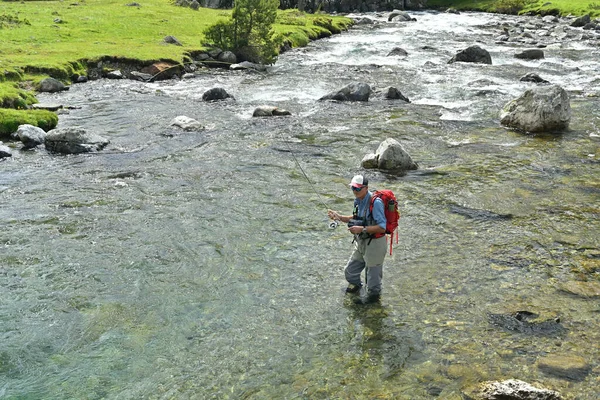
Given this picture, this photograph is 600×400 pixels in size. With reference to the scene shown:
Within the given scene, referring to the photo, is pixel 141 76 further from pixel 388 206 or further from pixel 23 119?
pixel 388 206

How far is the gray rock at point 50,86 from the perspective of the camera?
113 feet

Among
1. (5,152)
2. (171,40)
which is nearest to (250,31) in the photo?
(171,40)

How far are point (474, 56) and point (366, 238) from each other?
35.6m

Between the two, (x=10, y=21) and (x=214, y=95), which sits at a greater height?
(x=10, y=21)

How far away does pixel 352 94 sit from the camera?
32.2 m

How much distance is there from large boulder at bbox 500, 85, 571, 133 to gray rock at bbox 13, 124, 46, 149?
845 inches

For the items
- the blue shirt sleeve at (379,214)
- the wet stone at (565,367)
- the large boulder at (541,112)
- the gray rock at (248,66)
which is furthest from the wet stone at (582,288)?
the gray rock at (248,66)

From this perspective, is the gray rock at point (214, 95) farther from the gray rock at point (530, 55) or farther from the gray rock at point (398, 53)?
the gray rock at point (530, 55)

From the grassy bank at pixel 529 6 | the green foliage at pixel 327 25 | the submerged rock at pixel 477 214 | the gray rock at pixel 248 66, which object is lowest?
the submerged rock at pixel 477 214

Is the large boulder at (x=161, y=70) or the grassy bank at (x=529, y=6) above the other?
the grassy bank at (x=529, y=6)

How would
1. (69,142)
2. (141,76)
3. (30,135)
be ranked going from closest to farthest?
(69,142) → (30,135) → (141,76)

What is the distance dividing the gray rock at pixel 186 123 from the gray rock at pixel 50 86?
40.0 feet

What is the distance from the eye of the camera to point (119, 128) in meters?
26.9

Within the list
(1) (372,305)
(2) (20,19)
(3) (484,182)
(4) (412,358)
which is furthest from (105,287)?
(2) (20,19)
